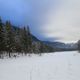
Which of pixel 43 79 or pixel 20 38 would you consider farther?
pixel 20 38

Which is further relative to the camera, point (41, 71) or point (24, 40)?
point (24, 40)

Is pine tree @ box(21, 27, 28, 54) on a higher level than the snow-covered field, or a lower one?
higher

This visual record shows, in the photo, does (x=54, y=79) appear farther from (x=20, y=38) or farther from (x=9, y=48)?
(x=20, y=38)

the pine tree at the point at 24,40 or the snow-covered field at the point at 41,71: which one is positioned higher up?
the pine tree at the point at 24,40

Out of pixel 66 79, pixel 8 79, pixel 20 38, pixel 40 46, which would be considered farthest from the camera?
pixel 40 46

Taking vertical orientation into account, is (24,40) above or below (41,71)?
above

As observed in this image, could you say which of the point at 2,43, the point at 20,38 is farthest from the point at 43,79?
the point at 20,38

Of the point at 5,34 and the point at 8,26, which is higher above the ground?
the point at 8,26

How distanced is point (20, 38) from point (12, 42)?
13105 mm

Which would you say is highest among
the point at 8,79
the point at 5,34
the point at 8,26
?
the point at 8,26

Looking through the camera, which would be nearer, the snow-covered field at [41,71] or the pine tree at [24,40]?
the snow-covered field at [41,71]

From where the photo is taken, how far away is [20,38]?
201 ft

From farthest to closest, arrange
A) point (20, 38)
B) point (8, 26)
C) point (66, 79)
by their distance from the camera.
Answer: point (20, 38) < point (8, 26) < point (66, 79)

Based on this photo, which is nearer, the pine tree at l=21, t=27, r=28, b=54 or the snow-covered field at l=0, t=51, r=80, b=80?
the snow-covered field at l=0, t=51, r=80, b=80
